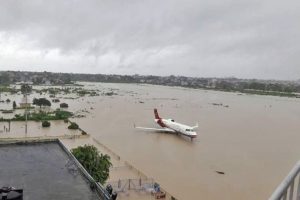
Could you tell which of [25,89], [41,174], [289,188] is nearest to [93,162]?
[41,174]

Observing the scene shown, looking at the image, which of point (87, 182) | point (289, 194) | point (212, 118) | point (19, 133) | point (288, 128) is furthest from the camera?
Result: point (212, 118)

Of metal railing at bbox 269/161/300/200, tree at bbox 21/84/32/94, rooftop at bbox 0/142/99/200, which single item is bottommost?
tree at bbox 21/84/32/94

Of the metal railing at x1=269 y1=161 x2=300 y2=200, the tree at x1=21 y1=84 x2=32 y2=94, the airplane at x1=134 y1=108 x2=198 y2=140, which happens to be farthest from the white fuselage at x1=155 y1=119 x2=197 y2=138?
the tree at x1=21 y1=84 x2=32 y2=94

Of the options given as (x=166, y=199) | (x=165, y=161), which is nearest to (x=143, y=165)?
(x=165, y=161)

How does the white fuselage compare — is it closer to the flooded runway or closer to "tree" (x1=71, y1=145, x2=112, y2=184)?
the flooded runway

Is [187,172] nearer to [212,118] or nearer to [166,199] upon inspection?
[166,199]

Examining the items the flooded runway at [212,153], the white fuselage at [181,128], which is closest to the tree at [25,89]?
the flooded runway at [212,153]

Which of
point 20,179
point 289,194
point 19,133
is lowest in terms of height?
point 19,133
